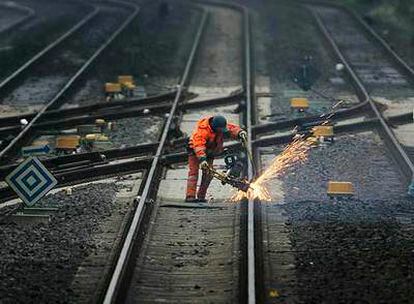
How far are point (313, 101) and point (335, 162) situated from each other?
485 cm

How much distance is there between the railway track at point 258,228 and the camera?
325 inches

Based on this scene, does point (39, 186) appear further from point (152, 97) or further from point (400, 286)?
point (152, 97)

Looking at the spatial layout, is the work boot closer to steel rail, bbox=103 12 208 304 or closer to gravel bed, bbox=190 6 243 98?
steel rail, bbox=103 12 208 304

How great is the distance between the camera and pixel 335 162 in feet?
42.1

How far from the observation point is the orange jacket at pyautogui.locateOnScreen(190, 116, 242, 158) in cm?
1055

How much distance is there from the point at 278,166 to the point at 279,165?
0.07m

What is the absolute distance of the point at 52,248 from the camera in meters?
9.27

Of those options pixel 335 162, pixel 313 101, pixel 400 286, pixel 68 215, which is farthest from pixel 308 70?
pixel 400 286

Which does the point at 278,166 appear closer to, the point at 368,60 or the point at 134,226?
the point at 134,226

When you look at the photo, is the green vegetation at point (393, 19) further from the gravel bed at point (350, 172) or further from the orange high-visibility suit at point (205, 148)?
the orange high-visibility suit at point (205, 148)

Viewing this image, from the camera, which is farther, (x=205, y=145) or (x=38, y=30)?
(x=38, y=30)

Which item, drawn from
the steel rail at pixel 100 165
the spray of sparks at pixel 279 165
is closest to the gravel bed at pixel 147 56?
the steel rail at pixel 100 165

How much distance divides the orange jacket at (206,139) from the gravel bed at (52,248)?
144cm

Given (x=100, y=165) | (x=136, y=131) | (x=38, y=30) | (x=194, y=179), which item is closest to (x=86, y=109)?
(x=136, y=131)
